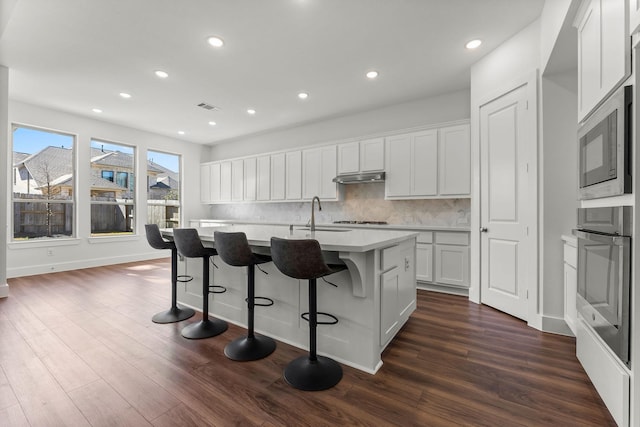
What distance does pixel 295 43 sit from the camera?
3.10 m

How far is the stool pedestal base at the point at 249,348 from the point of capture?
2.14 meters

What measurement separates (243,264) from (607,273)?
2.21 metres

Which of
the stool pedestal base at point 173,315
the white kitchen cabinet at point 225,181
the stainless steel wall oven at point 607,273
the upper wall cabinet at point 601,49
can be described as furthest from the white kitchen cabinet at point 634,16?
the white kitchen cabinet at point 225,181

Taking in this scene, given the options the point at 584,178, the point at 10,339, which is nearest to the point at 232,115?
the point at 10,339

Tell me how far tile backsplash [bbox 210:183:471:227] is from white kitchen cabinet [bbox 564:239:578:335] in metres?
1.72

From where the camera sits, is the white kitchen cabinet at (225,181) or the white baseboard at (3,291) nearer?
the white baseboard at (3,291)

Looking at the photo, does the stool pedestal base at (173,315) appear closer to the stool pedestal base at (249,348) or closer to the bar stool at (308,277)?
the stool pedestal base at (249,348)

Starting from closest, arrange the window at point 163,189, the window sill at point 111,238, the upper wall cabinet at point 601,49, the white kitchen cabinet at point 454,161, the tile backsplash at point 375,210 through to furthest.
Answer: the upper wall cabinet at point 601,49, the white kitchen cabinet at point 454,161, the tile backsplash at point 375,210, the window sill at point 111,238, the window at point 163,189

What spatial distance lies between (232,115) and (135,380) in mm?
4712

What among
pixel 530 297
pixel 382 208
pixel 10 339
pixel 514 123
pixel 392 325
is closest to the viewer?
pixel 392 325

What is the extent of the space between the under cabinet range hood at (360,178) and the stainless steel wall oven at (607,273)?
9.47 feet

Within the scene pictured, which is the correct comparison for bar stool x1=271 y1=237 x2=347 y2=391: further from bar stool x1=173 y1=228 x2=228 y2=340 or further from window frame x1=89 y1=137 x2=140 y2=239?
window frame x1=89 y1=137 x2=140 y2=239

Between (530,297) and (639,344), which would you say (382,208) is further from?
(639,344)

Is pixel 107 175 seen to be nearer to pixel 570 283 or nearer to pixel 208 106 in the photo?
pixel 208 106
